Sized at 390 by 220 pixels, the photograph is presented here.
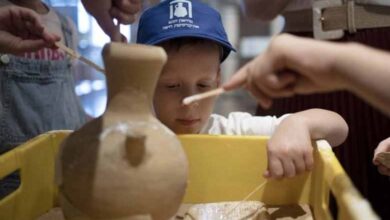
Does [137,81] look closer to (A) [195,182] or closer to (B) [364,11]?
(A) [195,182]

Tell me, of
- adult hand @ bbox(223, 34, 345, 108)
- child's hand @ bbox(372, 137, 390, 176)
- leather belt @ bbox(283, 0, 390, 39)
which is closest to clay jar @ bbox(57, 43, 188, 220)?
adult hand @ bbox(223, 34, 345, 108)

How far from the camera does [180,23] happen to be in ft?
2.98

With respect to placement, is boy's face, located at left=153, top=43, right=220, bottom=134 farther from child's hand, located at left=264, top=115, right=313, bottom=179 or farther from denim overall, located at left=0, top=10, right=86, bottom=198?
denim overall, located at left=0, top=10, right=86, bottom=198

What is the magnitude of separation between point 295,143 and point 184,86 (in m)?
0.23

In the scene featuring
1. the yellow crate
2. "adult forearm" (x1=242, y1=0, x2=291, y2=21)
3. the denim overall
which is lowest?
the yellow crate

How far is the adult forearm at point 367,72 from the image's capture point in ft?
1.43

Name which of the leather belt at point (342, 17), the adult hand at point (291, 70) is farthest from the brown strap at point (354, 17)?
the adult hand at point (291, 70)

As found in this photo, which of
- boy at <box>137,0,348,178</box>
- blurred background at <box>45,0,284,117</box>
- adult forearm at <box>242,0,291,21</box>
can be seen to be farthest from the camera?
blurred background at <box>45,0,284,117</box>

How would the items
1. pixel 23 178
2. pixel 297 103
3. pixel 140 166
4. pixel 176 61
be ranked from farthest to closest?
pixel 297 103 → pixel 176 61 → pixel 23 178 → pixel 140 166

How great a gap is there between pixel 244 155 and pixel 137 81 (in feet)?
1.11

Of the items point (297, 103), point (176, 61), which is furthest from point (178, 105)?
point (297, 103)

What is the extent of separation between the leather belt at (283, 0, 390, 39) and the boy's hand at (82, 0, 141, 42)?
1.12 feet

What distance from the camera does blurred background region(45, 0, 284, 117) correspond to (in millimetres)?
1714

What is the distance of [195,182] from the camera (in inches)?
34.1
